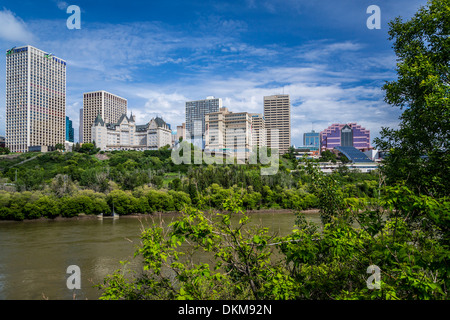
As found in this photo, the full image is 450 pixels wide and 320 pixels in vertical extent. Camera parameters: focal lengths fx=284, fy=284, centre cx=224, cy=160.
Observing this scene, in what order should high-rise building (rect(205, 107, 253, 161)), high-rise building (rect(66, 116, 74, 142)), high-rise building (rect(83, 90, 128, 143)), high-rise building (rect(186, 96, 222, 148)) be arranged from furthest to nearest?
high-rise building (rect(66, 116, 74, 142))
high-rise building (rect(83, 90, 128, 143))
high-rise building (rect(186, 96, 222, 148))
high-rise building (rect(205, 107, 253, 161))

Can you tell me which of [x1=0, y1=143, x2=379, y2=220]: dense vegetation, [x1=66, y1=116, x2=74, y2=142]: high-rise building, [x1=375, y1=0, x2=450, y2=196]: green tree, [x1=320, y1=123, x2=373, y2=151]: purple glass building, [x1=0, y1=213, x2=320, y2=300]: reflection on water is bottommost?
[x1=0, y1=213, x2=320, y2=300]: reflection on water

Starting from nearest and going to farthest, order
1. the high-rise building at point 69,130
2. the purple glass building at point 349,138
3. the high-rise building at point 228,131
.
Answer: the high-rise building at point 228,131 → the purple glass building at point 349,138 → the high-rise building at point 69,130

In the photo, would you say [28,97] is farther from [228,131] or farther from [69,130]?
[69,130]

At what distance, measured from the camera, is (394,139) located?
14.0 feet

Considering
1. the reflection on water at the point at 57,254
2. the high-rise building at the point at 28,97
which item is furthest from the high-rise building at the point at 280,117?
the reflection on water at the point at 57,254

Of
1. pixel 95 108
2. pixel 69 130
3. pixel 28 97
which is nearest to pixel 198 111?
pixel 95 108

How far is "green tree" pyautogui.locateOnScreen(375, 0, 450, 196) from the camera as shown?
3.05 metres

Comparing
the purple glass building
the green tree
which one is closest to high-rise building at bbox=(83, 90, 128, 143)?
the purple glass building

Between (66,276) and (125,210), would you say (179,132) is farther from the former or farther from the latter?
(66,276)

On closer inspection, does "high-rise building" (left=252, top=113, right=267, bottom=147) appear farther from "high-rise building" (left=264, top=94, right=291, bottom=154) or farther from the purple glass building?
the purple glass building

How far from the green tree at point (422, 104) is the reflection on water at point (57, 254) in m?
2.38

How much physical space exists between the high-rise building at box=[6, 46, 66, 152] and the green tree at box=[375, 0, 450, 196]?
6643cm

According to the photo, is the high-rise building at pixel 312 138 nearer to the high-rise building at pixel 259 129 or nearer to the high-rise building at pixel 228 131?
the high-rise building at pixel 259 129

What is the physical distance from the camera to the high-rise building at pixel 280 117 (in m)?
73.1
